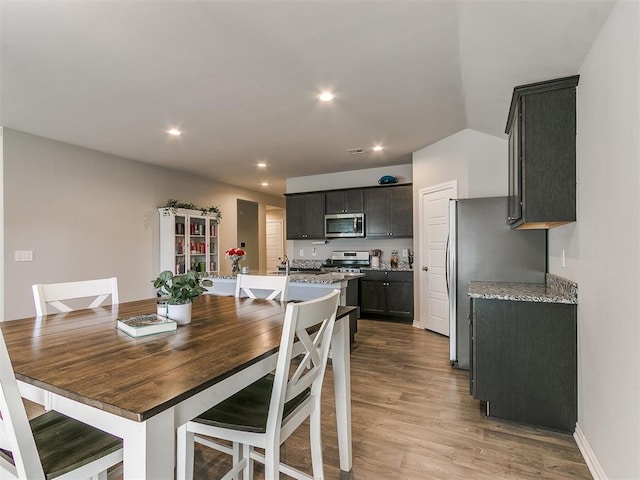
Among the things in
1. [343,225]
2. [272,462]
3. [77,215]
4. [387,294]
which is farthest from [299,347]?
[343,225]

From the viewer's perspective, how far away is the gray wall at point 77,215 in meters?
3.73

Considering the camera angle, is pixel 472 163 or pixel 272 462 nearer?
pixel 272 462

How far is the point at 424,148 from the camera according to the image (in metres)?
4.68

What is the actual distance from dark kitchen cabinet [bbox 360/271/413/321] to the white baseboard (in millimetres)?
3049

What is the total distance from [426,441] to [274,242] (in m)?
7.88

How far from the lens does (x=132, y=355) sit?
1.14 metres

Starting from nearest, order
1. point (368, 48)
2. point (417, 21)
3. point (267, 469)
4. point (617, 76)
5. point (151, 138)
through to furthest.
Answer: point (267, 469), point (617, 76), point (417, 21), point (368, 48), point (151, 138)

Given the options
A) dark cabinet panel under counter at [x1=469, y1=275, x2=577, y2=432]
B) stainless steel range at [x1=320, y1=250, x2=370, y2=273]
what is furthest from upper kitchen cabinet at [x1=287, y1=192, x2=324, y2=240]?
dark cabinet panel under counter at [x1=469, y1=275, x2=577, y2=432]

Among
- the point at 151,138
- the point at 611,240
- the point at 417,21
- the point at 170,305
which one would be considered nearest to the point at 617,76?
the point at 611,240

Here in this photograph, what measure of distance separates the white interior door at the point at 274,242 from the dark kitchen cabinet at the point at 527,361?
7283 mm

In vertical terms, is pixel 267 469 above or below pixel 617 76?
below

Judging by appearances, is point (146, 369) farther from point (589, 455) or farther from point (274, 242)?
point (274, 242)

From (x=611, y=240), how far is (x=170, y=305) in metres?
2.13

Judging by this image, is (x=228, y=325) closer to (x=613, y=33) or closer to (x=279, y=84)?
(x=279, y=84)
